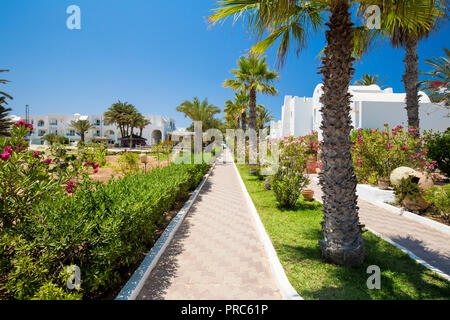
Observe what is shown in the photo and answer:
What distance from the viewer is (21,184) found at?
2951mm

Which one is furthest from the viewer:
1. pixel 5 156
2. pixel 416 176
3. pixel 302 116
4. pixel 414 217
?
pixel 302 116

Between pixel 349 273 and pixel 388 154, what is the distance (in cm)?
791

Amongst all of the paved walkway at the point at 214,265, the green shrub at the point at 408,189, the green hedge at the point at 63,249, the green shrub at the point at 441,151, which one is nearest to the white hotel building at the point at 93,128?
the green shrub at the point at 441,151

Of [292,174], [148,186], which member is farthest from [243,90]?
[148,186]

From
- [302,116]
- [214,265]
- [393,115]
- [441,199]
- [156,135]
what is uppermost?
[156,135]

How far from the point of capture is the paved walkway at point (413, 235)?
13.9ft

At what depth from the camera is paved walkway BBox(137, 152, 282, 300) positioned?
3.25 metres

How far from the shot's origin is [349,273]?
11.8 feet

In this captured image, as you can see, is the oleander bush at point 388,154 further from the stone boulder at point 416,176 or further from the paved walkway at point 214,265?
the paved walkway at point 214,265

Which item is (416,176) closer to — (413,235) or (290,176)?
(413,235)

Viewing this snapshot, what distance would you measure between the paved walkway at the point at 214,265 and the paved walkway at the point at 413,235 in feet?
10.3

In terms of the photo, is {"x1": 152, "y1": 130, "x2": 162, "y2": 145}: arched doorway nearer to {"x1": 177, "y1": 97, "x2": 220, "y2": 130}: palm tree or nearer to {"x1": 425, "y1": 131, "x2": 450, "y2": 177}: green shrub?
{"x1": 177, "y1": 97, "x2": 220, "y2": 130}: palm tree

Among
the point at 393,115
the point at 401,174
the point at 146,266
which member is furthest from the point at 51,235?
the point at 393,115
